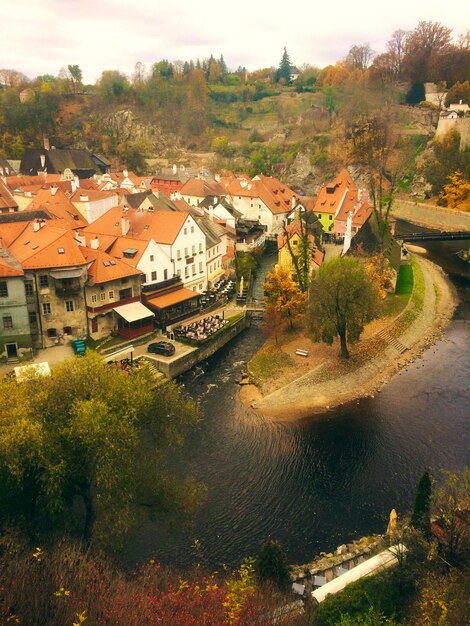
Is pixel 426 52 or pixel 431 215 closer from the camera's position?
pixel 431 215

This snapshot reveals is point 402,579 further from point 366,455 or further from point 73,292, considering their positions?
point 73,292

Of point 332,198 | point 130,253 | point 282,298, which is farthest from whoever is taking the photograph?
point 332,198

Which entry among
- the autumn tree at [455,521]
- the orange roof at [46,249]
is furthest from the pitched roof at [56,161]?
the autumn tree at [455,521]

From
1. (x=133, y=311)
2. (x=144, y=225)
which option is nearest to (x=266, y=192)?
(x=144, y=225)

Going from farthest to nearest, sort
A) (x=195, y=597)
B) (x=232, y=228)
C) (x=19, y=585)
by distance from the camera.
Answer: (x=232, y=228), (x=195, y=597), (x=19, y=585)

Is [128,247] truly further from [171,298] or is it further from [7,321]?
[7,321]

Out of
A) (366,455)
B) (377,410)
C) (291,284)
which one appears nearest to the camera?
(366,455)

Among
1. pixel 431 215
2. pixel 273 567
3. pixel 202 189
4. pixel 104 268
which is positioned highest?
pixel 202 189

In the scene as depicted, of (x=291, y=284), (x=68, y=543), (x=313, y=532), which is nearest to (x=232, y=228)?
(x=291, y=284)
